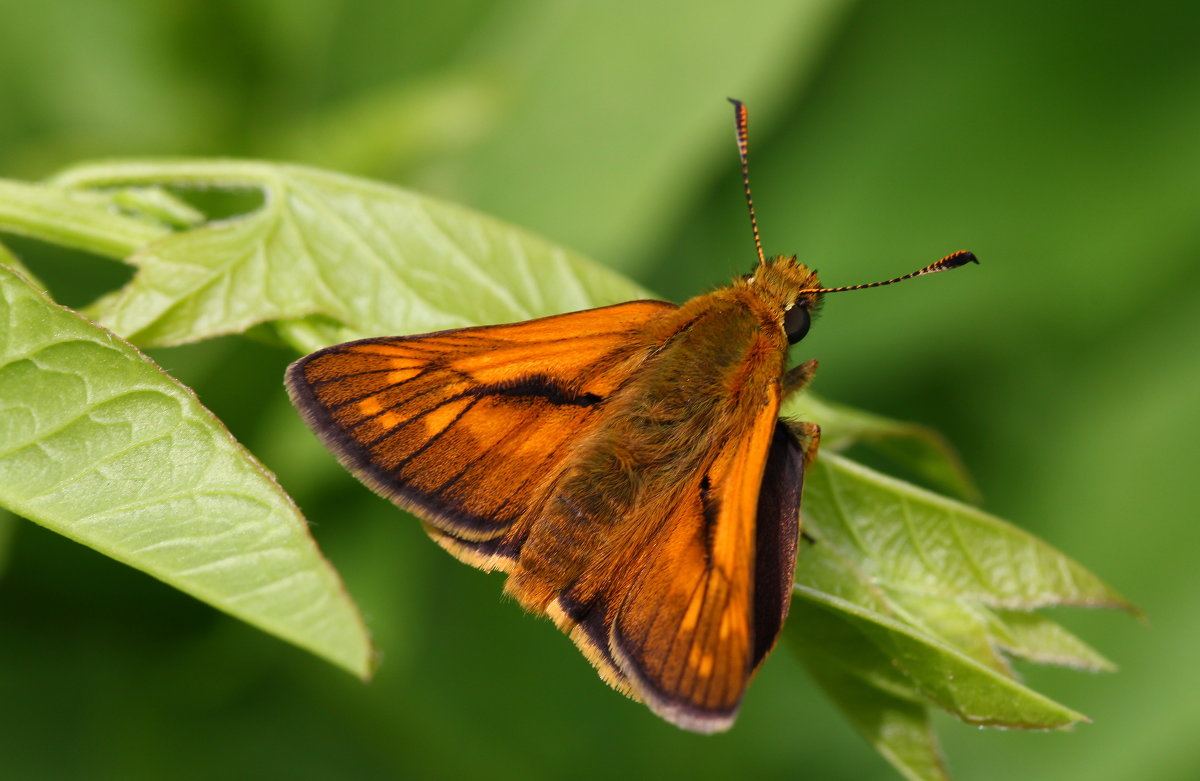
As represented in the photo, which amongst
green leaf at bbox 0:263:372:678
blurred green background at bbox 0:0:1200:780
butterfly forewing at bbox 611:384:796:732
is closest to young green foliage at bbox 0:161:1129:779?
green leaf at bbox 0:263:372:678

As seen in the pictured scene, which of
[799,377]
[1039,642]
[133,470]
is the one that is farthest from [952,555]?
[133,470]

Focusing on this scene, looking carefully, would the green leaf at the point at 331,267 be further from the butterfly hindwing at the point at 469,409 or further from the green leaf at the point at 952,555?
the green leaf at the point at 952,555

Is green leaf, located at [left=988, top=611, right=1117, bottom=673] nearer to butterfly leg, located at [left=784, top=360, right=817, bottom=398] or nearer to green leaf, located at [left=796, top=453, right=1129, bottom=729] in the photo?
green leaf, located at [left=796, top=453, right=1129, bottom=729]

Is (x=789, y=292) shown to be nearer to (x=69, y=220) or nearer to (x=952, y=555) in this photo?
(x=952, y=555)

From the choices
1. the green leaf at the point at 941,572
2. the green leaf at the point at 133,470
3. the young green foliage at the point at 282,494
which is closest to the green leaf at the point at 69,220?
the young green foliage at the point at 282,494

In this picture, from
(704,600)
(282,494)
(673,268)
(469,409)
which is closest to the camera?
(282,494)

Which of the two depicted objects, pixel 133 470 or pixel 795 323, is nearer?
pixel 133 470

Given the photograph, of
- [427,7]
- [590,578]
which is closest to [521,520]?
[590,578]
